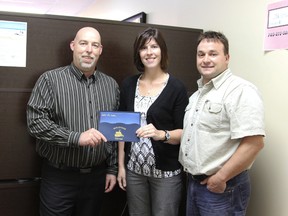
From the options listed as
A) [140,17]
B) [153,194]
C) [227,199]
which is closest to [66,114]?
[153,194]

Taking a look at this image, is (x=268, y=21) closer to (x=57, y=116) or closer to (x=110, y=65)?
(x=110, y=65)

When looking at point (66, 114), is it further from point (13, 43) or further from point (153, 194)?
point (153, 194)

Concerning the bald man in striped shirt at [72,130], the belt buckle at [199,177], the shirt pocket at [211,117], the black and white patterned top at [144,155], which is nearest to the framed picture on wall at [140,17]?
the bald man in striped shirt at [72,130]

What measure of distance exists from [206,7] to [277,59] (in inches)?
33.4

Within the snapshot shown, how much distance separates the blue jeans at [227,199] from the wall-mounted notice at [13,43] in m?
1.23

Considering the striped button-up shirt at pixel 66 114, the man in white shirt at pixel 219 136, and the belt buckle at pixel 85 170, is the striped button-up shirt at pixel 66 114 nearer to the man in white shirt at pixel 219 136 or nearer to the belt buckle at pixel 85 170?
the belt buckle at pixel 85 170

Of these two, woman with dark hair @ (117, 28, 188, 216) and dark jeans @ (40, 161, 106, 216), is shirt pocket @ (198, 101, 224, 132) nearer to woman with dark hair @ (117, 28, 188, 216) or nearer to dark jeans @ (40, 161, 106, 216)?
woman with dark hair @ (117, 28, 188, 216)

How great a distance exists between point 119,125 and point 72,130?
287mm

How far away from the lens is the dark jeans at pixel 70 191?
1714 millimetres

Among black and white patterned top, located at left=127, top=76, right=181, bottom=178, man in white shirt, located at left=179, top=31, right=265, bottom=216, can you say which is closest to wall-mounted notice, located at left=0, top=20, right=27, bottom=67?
black and white patterned top, located at left=127, top=76, right=181, bottom=178

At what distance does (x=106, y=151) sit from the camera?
179cm

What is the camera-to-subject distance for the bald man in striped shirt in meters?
1.63

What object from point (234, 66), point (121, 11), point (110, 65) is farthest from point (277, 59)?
point (121, 11)

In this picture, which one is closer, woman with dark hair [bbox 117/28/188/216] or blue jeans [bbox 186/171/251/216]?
blue jeans [bbox 186/171/251/216]
